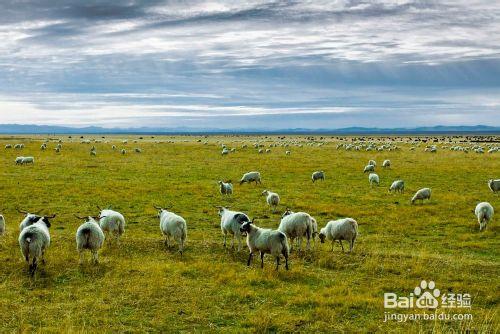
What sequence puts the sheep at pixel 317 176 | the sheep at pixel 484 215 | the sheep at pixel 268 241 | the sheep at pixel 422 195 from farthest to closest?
the sheep at pixel 317 176
the sheep at pixel 422 195
the sheep at pixel 484 215
the sheep at pixel 268 241

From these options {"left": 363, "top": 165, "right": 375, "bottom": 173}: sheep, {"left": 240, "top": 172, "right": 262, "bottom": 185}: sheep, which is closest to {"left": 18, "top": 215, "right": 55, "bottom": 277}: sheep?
{"left": 240, "top": 172, "right": 262, "bottom": 185}: sheep

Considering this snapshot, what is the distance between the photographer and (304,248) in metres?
16.7

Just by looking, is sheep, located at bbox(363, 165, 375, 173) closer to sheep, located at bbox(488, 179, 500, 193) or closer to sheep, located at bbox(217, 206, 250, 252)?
sheep, located at bbox(488, 179, 500, 193)

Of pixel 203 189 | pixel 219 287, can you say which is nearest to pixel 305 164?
pixel 203 189

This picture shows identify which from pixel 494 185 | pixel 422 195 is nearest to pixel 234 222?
pixel 422 195

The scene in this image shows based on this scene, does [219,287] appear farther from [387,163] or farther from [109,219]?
[387,163]

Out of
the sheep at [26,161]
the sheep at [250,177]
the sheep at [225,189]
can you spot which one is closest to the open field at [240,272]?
the sheep at [225,189]

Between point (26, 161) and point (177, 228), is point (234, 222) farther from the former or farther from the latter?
point (26, 161)

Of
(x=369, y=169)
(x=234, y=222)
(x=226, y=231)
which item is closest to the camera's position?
(x=234, y=222)

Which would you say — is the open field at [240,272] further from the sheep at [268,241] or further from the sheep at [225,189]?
the sheep at [225,189]

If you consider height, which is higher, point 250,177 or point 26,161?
point 26,161

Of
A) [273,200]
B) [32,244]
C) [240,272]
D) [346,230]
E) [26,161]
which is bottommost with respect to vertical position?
[240,272]

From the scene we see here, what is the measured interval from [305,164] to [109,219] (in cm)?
3667

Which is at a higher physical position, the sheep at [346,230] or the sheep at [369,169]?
the sheep at [369,169]
